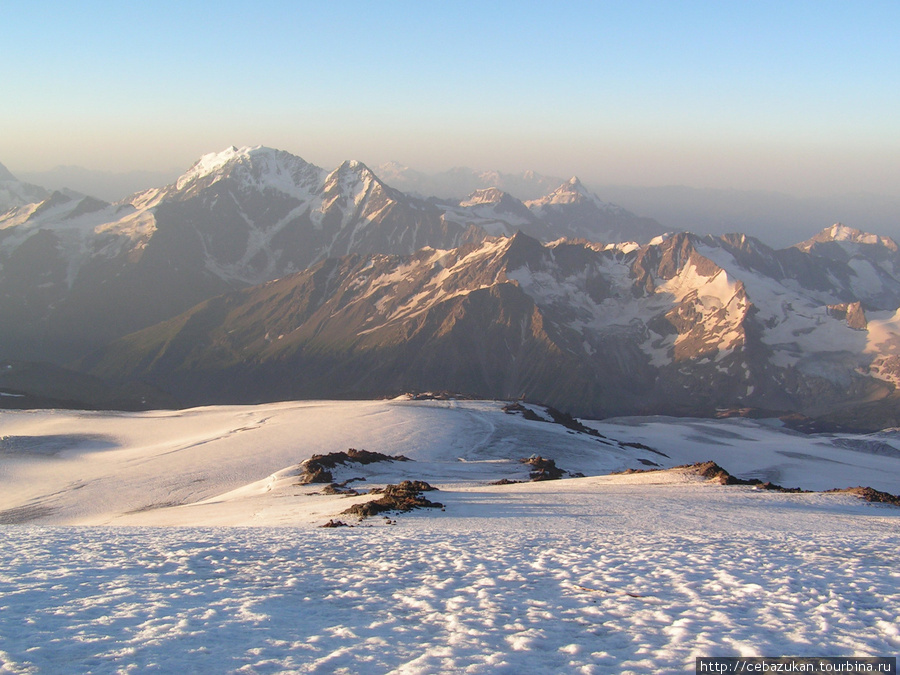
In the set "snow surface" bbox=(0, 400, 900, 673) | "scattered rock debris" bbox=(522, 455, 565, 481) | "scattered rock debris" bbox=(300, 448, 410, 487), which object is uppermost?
"snow surface" bbox=(0, 400, 900, 673)

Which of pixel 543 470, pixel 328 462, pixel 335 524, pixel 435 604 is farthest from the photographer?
pixel 543 470

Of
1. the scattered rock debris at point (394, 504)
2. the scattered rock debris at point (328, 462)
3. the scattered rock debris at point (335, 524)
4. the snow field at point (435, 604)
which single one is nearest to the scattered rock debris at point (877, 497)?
the snow field at point (435, 604)

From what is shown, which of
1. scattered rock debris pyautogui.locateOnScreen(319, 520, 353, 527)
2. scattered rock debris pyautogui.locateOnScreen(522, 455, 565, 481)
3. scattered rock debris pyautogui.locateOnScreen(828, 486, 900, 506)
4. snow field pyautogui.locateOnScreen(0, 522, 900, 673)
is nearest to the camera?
snow field pyautogui.locateOnScreen(0, 522, 900, 673)

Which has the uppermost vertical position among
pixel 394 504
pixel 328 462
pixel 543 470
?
pixel 394 504

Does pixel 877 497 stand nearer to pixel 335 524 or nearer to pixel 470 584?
pixel 335 524

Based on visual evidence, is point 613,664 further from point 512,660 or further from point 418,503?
point 418,503

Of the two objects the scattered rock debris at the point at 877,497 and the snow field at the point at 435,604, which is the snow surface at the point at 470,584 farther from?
the scattered rock debris at the point at 877,497

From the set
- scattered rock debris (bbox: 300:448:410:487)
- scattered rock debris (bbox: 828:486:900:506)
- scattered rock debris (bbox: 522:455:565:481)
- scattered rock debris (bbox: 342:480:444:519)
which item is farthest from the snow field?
scattered rock debris (bbox: 522:455:565:481)

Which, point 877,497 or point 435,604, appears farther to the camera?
point 877,497

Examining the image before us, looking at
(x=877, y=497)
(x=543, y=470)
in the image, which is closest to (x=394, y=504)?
(x=877, y=497)

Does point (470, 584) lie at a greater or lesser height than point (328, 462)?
greater

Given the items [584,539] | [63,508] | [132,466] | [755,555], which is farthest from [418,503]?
[132,466]

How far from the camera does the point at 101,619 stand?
11.4 metres

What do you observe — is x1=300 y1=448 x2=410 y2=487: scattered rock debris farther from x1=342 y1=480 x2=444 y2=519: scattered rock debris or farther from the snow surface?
x1=342 y1=480 x2=444 y2=519: scattered rock debris
